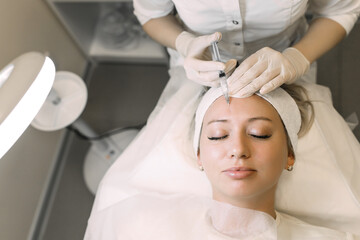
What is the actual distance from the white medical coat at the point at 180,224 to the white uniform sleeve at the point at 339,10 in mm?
646

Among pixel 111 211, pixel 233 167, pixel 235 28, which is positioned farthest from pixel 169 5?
pixel 111 211

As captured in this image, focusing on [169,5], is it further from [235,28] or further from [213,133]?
[213,133]

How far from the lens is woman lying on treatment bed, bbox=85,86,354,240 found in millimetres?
873

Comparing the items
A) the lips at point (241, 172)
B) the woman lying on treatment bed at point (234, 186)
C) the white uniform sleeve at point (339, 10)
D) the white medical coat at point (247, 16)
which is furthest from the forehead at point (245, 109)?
the white uniform sleeve at point (339, 10)

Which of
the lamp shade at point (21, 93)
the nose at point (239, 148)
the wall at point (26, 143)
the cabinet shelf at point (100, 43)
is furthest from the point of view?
the cabinet shelf at point (100, 43)

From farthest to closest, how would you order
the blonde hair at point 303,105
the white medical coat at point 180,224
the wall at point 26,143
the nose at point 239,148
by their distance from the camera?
the wall at point 26,143
the blonde hair at point 303,105
the white medical coat at point 180,224
the nose at point 239,148

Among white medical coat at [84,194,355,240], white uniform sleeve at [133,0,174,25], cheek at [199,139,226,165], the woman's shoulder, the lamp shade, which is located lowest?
the woman's shoulder

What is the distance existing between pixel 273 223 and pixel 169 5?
2.51ft

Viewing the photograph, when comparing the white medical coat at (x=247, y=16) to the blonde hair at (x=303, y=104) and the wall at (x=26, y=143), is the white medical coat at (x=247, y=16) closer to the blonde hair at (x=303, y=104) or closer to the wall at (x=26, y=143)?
the blonde hair at (x=303, y=104)

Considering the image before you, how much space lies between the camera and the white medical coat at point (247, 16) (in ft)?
3.08

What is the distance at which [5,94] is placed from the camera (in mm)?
716

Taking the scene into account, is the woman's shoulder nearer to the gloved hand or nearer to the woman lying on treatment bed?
the woman lying on treatment bed

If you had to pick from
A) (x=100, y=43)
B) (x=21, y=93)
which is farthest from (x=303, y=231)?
(x=100, y=43)

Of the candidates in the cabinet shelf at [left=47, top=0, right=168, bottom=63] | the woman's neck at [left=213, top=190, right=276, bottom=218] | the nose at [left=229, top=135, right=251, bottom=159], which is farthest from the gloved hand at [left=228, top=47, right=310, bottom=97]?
the cabinet shelf at [left=47, top=0, right=168, bottom=63]
